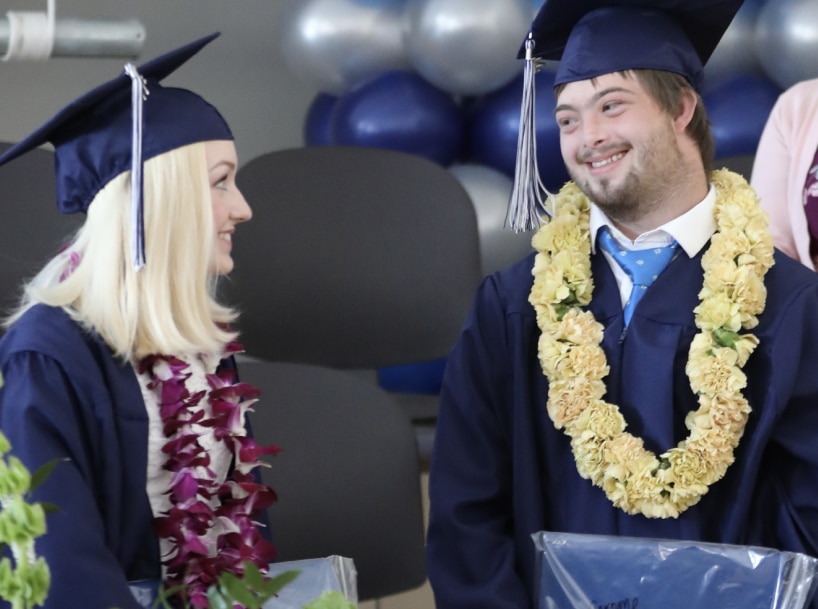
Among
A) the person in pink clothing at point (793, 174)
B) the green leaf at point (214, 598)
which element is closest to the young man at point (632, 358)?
the green leaf at point (214, 598)

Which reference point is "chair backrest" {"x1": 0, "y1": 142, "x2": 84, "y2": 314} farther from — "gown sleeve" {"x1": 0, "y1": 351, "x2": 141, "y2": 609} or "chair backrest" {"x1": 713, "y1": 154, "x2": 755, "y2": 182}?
"chair backrest" {"x1": 713, "y1": 154, "x2": 755, "y2": 182}

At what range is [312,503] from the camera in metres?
2.17

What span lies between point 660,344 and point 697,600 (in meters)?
0.39

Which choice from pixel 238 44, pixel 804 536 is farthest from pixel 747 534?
pixel 238 44

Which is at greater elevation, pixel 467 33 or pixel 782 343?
pixel 467 33

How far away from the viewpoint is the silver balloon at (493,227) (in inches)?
141

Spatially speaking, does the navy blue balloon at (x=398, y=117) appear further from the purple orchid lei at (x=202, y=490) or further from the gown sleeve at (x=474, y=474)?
the purple orchid lei at (x=202, y=490)

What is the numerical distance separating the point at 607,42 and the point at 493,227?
5.69 feet

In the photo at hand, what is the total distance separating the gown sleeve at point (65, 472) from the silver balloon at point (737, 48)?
101 inches

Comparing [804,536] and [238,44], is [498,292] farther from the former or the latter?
[238,44]

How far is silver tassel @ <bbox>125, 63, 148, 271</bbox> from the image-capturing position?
64.0 inches

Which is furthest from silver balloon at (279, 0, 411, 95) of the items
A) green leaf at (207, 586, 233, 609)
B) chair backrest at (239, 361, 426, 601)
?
green leaf at (207, 586, 233, 609)

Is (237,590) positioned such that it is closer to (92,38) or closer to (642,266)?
(642,266)

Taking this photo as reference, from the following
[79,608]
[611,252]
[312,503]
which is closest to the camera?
[79,608]
